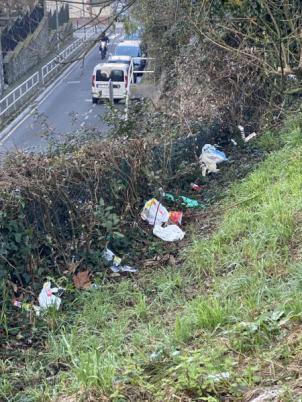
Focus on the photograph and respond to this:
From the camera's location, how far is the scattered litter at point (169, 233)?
23.6ft

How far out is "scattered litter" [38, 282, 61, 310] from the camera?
5684 millimetres

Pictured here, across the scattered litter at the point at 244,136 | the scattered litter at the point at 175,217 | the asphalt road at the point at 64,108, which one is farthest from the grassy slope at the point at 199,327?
the asphalt road at the point at 64,108

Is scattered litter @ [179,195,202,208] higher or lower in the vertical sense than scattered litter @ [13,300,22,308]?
lower

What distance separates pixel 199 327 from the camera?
4.31 m

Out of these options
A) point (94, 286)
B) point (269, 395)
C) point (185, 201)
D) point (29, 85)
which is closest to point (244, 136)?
point (185, 201)

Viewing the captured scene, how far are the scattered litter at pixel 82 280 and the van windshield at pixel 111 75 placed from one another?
21870mm

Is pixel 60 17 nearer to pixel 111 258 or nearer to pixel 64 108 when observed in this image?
pixel 64 108

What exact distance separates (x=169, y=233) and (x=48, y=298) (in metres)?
1.95

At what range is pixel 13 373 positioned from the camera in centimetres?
467

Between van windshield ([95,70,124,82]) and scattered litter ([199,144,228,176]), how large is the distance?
59.0 ft

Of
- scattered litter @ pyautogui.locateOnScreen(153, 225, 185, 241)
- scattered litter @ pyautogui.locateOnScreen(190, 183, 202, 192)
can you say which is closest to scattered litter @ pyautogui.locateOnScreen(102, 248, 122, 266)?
scattered litter @ pyautogui.locateOnScreen(153, 225, 185, 241)

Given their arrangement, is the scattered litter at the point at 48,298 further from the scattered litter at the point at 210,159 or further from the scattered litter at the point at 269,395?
the scattered litter at the point at 210,159

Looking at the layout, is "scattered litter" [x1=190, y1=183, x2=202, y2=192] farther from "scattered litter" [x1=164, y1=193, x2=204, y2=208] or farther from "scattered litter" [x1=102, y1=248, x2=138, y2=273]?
"scattered litter" [x1=102, y1=248, x2=138, y2=273]

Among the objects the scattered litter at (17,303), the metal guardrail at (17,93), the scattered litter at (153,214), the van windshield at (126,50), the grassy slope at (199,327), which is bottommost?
the metal guardrail at (17,93)
